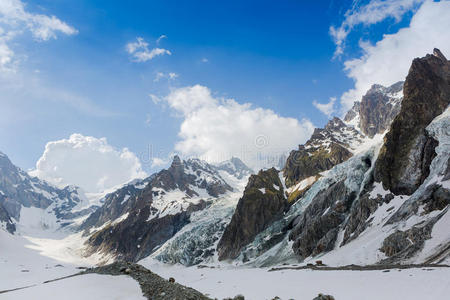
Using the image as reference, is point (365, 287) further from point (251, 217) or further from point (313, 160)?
point (313, 160)

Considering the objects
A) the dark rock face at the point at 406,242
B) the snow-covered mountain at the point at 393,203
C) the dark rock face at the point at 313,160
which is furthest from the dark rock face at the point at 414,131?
the dark rock face at the point at 313,160

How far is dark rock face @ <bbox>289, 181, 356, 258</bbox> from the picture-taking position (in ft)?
226

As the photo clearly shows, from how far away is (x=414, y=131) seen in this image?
70.2 m

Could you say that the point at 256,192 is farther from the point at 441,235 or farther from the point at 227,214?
the point at 441,235

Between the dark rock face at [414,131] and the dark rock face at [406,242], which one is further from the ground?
the dark rock face at [414,131]

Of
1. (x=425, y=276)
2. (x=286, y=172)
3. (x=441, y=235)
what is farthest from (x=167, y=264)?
(x=425, y=276)

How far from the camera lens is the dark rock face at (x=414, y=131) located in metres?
62.2

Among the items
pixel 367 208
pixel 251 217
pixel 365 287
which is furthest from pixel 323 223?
pixel 365 287

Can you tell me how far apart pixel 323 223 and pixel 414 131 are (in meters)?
32.5

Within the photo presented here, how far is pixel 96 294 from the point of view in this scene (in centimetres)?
1620

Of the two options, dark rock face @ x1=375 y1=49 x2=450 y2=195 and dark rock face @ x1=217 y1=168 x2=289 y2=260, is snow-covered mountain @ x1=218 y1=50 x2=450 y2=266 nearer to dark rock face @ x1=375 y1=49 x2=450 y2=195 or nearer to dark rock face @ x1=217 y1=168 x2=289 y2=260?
dark rock face @ x1=375 y1=49 x2=450 y2=195

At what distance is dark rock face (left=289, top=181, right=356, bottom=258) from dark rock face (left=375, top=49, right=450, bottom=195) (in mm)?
11780

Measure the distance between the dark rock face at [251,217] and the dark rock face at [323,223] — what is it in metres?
34.1

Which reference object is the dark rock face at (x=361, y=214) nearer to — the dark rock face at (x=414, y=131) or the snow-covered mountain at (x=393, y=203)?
the snow-covered mountain at (x=393, y=203)
